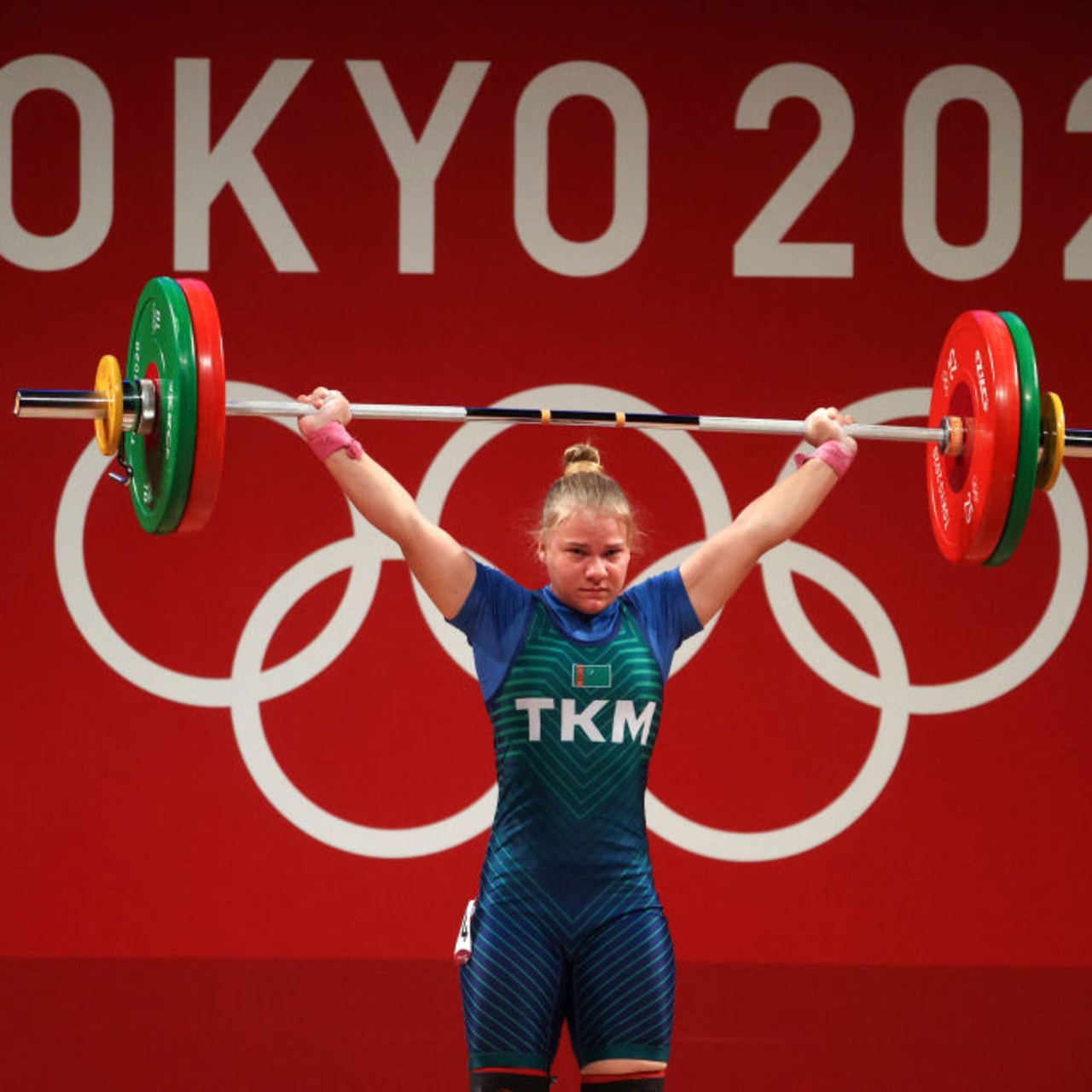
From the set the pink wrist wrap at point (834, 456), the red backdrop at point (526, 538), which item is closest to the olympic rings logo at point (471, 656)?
the red backdrop at point (526, 538)

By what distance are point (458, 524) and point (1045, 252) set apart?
61.4 inches

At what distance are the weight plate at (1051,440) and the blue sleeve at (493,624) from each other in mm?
940

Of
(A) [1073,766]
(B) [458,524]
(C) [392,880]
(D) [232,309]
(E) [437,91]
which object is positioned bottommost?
(C) [392,880]

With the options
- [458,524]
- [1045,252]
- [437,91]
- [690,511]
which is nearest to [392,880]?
[458,524]

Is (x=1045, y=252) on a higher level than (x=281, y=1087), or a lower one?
higher

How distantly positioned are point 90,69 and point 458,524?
140 centimetres

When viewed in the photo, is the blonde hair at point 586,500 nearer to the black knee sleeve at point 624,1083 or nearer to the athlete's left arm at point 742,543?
the athlete's left arm at point 742,543

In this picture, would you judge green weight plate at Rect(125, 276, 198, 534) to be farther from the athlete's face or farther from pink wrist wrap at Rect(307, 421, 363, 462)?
the athlete's face

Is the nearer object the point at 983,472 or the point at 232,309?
the point at 983,472

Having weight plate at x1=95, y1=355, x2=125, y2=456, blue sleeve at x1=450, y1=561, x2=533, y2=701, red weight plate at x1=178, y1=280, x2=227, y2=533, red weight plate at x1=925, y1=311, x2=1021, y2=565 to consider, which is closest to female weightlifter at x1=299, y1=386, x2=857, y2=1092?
blue sleeve at x1=450, y1=561, x2=533, y2=701

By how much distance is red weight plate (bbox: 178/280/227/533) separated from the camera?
277 centimetres

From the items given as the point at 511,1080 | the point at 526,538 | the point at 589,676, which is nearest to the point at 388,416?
the point at 589,676

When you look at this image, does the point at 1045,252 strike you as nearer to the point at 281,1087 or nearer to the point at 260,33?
the point at 260,33

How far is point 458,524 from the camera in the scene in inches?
169
